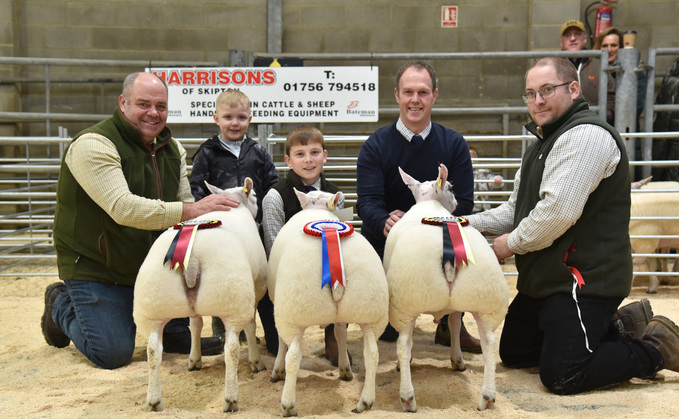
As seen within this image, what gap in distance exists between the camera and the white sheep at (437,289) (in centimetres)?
270

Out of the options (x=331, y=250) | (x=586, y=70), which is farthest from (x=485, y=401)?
(x=586, y=70)

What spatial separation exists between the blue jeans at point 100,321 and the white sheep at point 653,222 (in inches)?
175

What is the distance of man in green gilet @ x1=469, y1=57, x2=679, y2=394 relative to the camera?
299 cm

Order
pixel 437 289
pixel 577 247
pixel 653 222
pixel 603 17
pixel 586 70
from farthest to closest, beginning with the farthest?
pixel 603 17
pixel 586 70
pixel 653 222
pixel 577 247
pixel 437 289

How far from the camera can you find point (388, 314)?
2.84 m

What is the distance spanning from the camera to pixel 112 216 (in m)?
3.37

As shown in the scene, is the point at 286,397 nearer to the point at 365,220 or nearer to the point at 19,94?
the point at 365,220

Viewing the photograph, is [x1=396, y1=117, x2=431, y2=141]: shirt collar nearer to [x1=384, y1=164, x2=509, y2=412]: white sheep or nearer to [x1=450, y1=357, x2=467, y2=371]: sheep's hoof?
[x1=384, y1=164, x2=509, y2=412]: white sheep

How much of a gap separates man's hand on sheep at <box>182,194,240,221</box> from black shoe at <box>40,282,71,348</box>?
3.87ft

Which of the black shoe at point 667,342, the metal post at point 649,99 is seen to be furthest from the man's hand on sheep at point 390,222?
the metal post at point 649,99

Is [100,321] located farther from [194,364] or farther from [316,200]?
[316,200]

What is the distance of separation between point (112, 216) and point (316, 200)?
115cm

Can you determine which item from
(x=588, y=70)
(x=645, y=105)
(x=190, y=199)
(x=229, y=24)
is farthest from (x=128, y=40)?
(x=645, y=105)

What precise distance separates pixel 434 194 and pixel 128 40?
6441 mm
